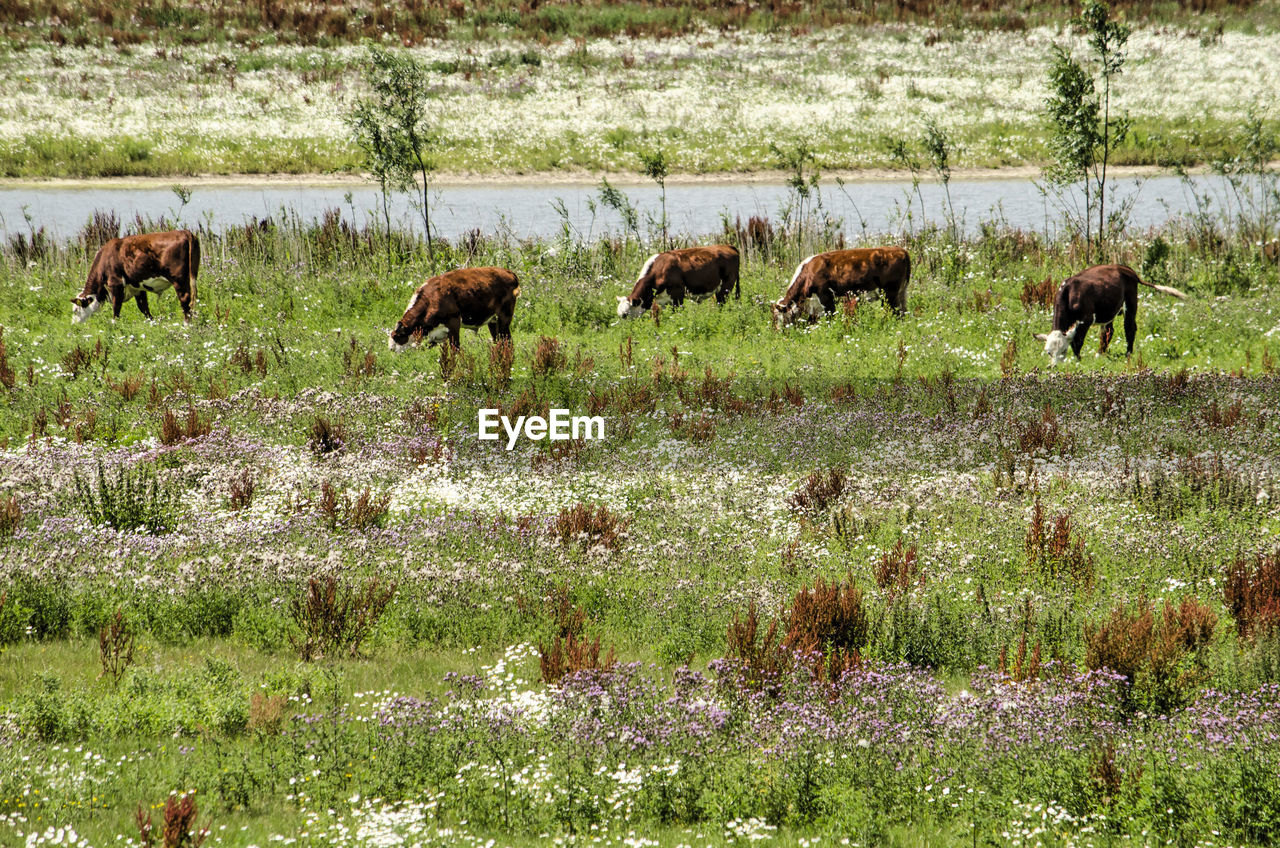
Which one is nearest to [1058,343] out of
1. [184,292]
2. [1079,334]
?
[1079,334]

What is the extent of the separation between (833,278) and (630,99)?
32.4 meters

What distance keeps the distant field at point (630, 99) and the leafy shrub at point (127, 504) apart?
30978mm

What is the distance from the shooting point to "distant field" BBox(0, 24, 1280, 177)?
43.7 m

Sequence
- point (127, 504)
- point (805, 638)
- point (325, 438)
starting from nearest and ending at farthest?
point (805, 638) → point (127, 504) → point (325, 438)

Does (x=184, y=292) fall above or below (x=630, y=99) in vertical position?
below

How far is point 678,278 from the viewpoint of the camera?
20.8m

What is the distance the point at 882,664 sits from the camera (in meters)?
8.03

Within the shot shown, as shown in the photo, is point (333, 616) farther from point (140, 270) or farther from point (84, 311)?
point (84, 311)

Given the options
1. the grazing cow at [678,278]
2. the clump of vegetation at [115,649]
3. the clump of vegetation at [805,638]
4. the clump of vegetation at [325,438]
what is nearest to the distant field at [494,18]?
the grazing cow at [678,278]

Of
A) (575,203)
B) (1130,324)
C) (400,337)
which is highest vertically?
(575,203)

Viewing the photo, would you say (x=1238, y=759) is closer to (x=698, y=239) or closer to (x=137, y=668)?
(x=137, y=668)

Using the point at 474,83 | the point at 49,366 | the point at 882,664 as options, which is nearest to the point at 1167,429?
the point at 882,664

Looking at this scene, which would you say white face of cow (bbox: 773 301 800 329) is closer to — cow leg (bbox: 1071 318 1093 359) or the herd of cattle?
the herd of cattle

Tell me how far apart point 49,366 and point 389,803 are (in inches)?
548
